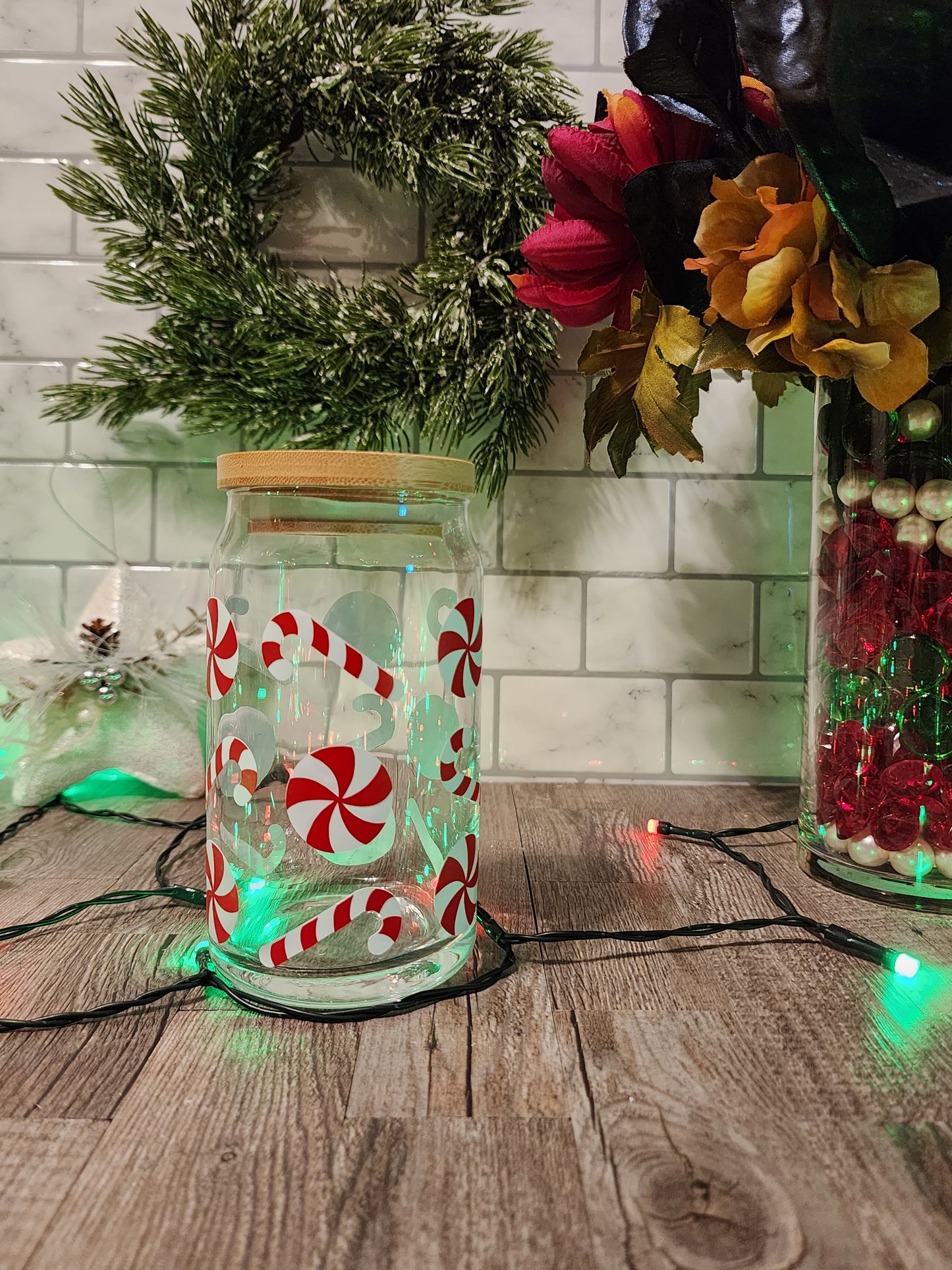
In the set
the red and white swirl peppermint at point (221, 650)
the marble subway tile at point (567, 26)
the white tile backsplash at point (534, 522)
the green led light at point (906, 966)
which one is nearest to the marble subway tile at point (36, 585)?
the white tile backsplash at point (534, 522)

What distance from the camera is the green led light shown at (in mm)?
495

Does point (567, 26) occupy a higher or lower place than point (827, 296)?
higher

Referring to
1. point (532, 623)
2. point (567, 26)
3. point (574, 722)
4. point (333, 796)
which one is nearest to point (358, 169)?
point (567, 26)

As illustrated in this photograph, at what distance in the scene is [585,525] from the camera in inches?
37.2

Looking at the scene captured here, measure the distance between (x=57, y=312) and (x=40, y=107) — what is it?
20 cm

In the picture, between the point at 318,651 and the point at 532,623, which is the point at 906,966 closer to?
the point at 318,651

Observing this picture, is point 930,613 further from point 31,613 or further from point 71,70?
point 71,70

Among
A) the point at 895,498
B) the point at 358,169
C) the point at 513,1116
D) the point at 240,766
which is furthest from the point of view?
the point at 358,169

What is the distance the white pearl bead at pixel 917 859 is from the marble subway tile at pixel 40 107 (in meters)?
0.97

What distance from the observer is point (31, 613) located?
2.93 feet

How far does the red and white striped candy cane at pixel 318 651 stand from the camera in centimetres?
45

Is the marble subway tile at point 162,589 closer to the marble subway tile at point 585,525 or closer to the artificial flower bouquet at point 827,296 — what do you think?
the marble subway tile at point 585,525

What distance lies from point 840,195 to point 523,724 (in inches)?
23.3

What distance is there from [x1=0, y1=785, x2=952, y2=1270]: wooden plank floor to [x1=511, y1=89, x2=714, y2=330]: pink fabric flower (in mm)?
412
